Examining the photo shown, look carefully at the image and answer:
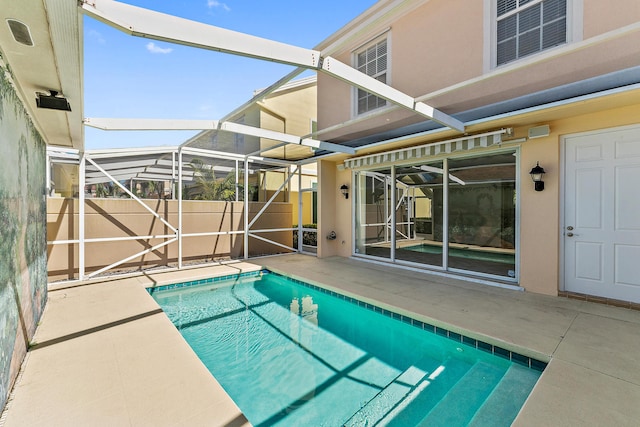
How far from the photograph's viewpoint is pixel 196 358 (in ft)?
13.9

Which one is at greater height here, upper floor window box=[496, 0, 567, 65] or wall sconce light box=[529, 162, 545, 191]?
upper floor window box=[496, 0, 567, 65]

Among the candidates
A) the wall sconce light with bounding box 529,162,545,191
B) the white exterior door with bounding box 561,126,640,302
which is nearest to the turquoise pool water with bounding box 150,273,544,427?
the white exterior door with bounding box 561,126,640,302

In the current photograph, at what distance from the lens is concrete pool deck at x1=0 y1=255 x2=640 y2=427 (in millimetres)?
3076

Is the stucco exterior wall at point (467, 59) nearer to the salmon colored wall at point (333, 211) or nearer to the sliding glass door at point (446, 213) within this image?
the sliding glass door at point (446, 213)

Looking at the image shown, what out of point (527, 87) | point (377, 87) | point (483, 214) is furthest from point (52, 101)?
point (483, 214)

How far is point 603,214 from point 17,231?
34.2 feet

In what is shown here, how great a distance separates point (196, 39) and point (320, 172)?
9.12 m

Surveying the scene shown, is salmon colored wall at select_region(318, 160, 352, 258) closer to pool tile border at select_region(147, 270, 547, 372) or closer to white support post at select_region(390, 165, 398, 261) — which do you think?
white support post at select_region(390, 165, 398, 261)

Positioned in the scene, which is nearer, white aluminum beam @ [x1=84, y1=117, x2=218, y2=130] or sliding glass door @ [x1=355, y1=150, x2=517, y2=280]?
white aluminum beam @ [x1=84, y1=117, x2=218, y2=130]

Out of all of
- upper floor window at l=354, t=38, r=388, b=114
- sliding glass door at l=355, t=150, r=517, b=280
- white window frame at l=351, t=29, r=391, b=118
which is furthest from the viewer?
upper floor window at l=354, t=38, r=388, b=114

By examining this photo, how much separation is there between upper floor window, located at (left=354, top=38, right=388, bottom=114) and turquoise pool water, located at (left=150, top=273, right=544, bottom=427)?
6.76 m

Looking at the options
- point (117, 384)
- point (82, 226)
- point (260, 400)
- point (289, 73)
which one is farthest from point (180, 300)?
point (289, 73)

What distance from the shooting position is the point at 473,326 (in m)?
5.07

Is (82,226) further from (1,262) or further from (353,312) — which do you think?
(353,312)
